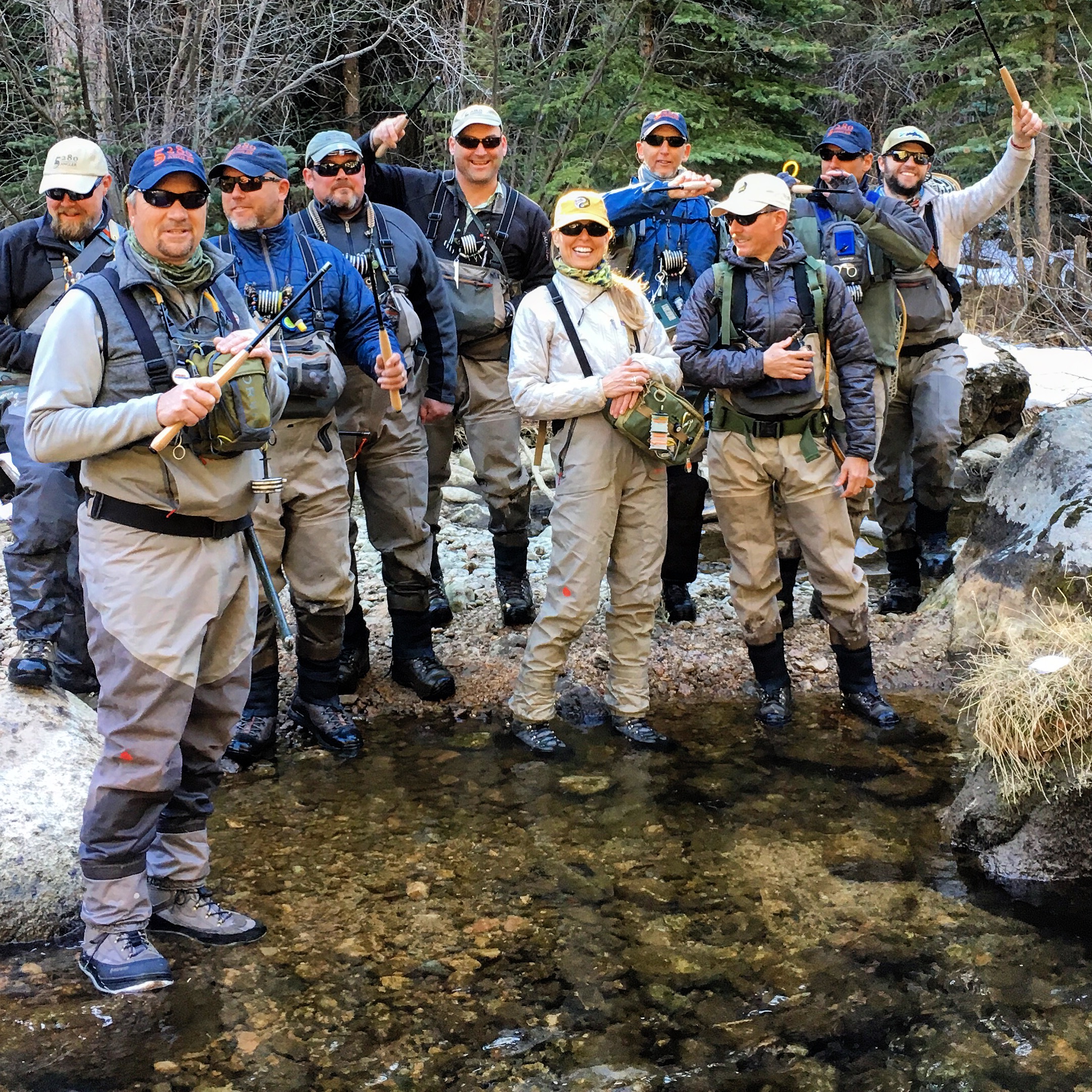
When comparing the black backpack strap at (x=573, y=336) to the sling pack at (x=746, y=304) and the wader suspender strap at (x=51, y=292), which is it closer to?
the sling pack at (x=746, y=304)

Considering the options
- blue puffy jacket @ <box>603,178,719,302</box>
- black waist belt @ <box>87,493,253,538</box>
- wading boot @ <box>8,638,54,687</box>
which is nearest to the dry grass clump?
blue puffy jacket @ <box>603,178,719,302</box>

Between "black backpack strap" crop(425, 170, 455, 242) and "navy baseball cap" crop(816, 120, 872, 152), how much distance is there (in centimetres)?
206

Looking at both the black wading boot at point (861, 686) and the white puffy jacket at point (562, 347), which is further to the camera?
the black wading boot at point (861, 686)

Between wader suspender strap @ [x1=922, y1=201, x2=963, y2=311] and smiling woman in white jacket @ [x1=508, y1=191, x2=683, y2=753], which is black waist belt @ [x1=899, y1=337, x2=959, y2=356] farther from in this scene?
smiling woman in white jacket @ [x1=508, y1=191, x2=683, y2=753]

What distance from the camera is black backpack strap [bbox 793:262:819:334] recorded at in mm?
5422

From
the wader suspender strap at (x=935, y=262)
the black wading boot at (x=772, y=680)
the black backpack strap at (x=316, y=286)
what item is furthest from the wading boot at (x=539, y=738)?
the wader suspender strap at (x=935, y=262)

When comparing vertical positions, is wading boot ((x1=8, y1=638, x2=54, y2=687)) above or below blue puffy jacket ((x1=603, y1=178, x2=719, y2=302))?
below

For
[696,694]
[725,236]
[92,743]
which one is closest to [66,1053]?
[92,743]

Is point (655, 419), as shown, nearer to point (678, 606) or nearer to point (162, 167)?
point (678, 606)

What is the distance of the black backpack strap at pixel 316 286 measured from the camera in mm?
5152

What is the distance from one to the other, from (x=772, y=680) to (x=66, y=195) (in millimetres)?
4084

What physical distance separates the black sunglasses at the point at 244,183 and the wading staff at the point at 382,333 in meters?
0.70

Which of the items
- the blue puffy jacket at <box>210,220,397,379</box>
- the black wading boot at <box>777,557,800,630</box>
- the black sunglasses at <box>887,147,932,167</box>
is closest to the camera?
the blue puffy jacket at <box>210,220,397,379</box>

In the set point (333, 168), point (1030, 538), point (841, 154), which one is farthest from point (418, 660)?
point (841, 154)
